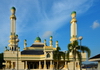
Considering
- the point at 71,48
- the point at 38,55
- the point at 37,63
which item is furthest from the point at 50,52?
the point at 71,48

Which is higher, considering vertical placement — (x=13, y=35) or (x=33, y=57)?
(x=13, y=35)

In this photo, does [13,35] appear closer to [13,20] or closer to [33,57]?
[13,20]

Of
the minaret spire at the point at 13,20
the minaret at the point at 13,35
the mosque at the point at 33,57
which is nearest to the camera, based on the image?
the mosque at the point at 33,57

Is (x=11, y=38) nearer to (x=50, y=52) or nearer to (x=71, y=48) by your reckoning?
(x=50, y=52)

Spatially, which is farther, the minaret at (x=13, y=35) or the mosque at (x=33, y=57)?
the minaret at (x=13, y=35)

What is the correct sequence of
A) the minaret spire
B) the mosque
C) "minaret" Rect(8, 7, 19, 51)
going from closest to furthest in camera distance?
1. the mosque
2. "minaret" Rect(8, 7, 19, 51)
3. the minaret spire

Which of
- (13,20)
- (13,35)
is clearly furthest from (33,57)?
(13,20)

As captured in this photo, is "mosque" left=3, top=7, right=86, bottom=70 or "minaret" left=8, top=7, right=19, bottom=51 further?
"minaret" left=8, top=7, right=19, bottom=51

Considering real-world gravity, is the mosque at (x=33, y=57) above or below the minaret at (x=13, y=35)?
below

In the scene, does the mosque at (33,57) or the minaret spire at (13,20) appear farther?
the minaret spire at (13,20)

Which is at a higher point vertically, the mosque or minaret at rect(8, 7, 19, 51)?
minaret at rect(8, 7, 19, 51)

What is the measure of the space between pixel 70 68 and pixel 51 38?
18671 millimetres

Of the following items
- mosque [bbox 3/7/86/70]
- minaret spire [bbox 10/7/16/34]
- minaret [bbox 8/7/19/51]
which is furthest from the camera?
minaret spire [bbox 10/7/16/34]

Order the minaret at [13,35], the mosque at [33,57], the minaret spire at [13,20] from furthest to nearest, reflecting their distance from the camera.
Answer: the minaret spire at [13,20] → the minaret at [13,35] → the mosque at [33,57]
